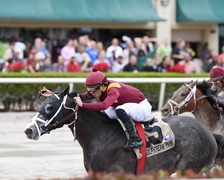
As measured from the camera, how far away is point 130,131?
8.75 meters

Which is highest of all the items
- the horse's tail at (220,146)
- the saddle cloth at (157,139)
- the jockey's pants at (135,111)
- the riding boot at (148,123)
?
the jockey's pants at (135,111)

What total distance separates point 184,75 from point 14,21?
661 centimetres

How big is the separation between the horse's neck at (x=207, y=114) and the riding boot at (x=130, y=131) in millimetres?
2762

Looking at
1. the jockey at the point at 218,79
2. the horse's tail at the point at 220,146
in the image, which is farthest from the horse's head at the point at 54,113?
the jockey at the point at 218,79

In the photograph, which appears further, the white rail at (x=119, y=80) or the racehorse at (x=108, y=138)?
the white rail at (x=119, y=80)

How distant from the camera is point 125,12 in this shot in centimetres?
2695

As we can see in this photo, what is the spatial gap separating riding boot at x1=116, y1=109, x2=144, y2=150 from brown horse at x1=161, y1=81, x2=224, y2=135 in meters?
2.75

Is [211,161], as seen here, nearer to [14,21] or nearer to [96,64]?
[96,64]

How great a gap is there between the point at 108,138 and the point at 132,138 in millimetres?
260

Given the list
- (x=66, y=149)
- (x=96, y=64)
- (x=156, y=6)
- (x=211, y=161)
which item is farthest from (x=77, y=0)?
(x=211, y=161)

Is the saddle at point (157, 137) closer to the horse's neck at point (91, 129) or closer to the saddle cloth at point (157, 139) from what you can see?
the saddle cloth at point (157, 139)

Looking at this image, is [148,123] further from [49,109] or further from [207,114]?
[207,114]

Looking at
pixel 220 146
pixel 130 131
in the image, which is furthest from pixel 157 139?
pixel 220 146

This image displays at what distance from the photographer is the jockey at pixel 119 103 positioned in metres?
8.70
